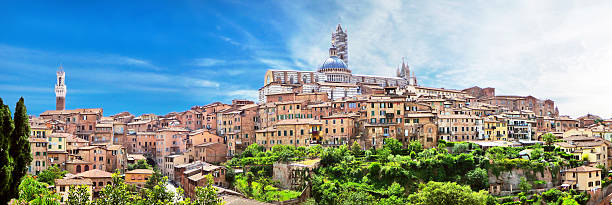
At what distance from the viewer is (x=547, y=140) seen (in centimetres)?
6284

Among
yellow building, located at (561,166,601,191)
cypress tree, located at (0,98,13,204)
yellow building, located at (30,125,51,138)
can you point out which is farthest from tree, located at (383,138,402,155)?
cypress tree, located at (0,98,13,204)

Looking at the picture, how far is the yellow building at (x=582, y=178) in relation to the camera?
55219mm

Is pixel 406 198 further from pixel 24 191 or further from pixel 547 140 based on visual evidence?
pixel 24 191

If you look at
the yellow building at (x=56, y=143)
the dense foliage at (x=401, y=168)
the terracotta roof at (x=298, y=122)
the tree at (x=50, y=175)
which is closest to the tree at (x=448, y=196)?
the dense foliage at (x=401, y=168)

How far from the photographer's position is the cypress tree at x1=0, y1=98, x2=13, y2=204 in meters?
20.2

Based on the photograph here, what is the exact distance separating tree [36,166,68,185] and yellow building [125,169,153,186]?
7314mm

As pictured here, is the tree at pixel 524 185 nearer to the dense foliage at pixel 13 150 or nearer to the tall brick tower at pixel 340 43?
the dense foliage at pixel 13 150

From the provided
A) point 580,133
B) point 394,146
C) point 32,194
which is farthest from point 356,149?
point 32,194

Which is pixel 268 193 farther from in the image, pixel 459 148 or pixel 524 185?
pixel 524 185

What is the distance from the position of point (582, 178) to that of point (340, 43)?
250ft

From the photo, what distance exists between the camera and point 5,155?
20.6m

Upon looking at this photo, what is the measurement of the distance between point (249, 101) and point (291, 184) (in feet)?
110

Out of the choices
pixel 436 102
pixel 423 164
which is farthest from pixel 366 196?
pixel 436 102

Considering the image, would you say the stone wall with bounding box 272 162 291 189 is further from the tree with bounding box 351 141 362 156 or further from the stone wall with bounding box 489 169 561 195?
the stone wall with bounding box 489 169 561 195
